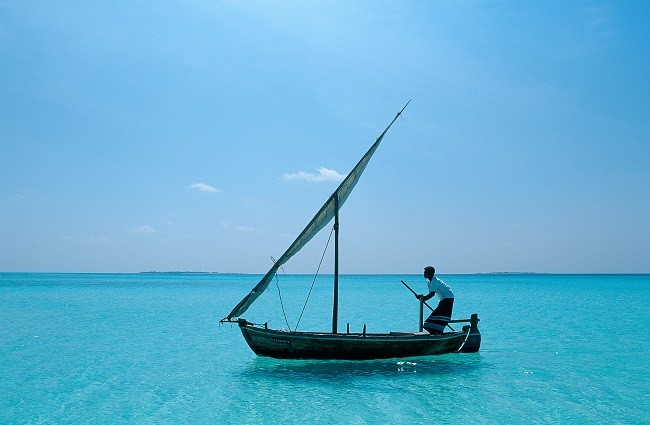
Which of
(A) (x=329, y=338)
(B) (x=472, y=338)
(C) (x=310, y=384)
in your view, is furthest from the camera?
(B) (x=472, y=338)

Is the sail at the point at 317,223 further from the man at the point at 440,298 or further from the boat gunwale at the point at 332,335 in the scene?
the man at the point at 440,298

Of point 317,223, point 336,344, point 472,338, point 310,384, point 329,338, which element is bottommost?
point 310,384

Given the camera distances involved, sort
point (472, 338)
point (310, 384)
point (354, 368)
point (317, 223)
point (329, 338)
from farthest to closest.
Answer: point (472, 338)
point (317, 223)
point (354, 368)
point (329, 338)
point (310, 384)

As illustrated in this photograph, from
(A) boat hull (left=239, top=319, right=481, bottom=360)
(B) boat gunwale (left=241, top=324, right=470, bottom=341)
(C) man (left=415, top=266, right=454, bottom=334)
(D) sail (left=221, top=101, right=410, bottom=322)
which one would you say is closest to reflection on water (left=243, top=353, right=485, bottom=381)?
(A) boat hull (left=239, top=319, right=481, bottom=360)

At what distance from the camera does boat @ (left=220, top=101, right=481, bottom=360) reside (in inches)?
631

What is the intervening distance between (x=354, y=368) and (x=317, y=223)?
15.6ft

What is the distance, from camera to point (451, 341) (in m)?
17.3

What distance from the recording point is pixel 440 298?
16.5 m

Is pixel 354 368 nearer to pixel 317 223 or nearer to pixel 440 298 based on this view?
pixel 440 298

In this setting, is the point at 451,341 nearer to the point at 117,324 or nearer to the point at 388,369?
the point at 388,369

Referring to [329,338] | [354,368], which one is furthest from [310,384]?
[354,368]

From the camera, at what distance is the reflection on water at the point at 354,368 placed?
15.6 meters

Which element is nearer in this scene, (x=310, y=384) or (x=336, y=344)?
(x=310, y=384)

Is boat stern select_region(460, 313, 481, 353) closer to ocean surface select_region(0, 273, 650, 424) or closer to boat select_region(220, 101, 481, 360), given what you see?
ocean surface select_region(0, 273, 650, 424)
